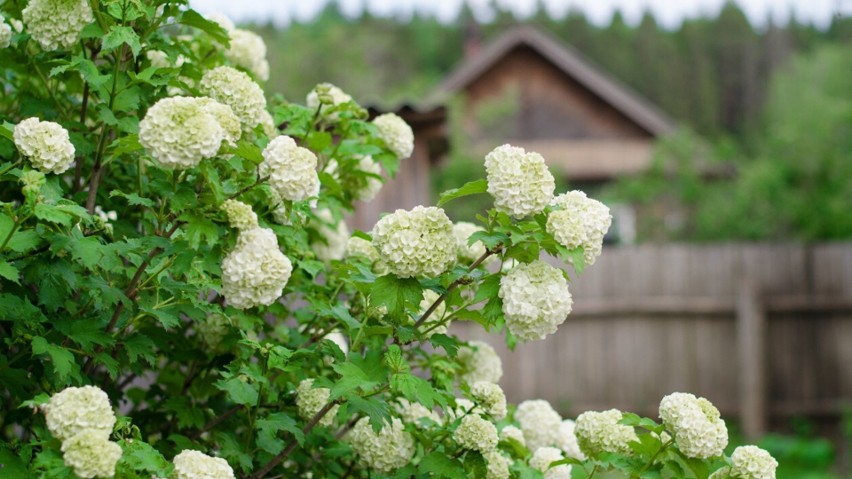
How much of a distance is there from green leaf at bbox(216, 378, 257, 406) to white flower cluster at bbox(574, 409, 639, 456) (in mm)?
795

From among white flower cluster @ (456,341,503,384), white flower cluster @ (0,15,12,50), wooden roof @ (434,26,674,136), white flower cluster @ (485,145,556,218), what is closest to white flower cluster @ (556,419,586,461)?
white flower cluster @ (456,341,503,384)

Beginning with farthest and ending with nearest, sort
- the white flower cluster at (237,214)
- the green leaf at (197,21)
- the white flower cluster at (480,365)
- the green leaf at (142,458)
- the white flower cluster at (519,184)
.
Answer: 1. the white flower cluster at (480,365)
2. the green leaf at (197,21)
3. the white flower cluster at (237,214)
4. the white flower cluster at (519,184)
5. the green leaf at (142,458)

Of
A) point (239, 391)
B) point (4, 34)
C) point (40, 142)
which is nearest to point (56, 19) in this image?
point (4, 34)

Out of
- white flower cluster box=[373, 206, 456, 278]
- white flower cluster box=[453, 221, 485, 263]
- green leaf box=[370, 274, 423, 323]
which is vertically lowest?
green leaf box=[370, 274, 423, 323]

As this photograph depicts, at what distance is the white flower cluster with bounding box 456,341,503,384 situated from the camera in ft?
9.54

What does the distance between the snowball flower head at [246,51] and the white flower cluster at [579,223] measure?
128cm

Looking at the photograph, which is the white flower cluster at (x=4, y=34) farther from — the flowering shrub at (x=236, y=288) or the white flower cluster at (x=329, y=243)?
the white flower cluster at (x=329, y=243)

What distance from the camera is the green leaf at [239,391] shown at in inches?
91.4

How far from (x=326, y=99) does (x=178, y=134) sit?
2.72 ft

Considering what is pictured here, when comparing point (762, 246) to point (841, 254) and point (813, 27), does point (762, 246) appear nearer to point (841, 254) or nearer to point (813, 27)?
point (841, 254)

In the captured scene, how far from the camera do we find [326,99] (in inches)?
109

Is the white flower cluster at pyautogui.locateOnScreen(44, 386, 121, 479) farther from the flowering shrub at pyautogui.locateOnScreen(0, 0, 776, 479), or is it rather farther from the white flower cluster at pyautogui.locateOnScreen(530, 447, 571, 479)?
the white flower cluster at pyautogui.locateOnScreen(530, 447, 571, 479)

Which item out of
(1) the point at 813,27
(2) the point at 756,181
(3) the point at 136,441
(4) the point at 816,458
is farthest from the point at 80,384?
(1) the point at 813,27

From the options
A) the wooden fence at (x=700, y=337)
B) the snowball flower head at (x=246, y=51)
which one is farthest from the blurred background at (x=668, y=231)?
the snowball flower head at (x=246, y=51)
